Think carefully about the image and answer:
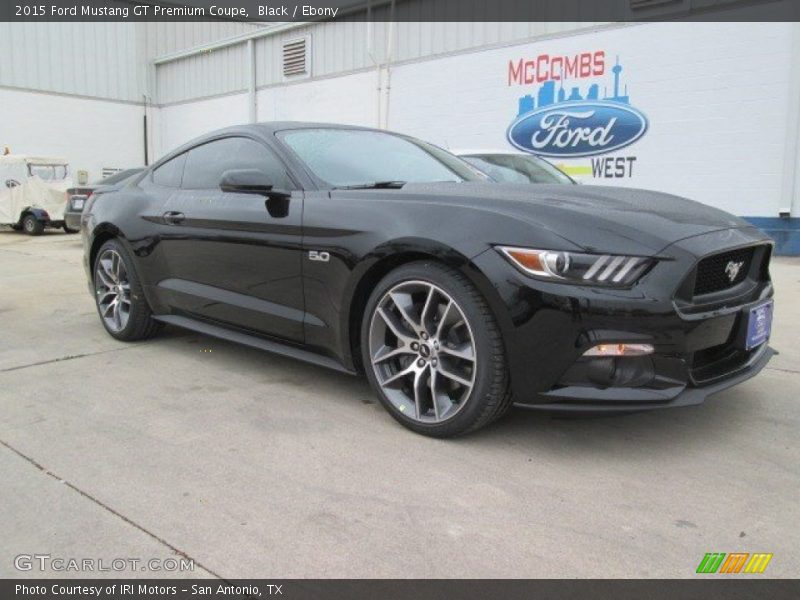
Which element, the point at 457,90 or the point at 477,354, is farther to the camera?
the point at 457,90

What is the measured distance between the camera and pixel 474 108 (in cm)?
1333

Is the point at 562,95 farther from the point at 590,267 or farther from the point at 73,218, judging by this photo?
the point at 590,267

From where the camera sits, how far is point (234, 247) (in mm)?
3814

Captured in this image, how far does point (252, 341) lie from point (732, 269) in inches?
96.4

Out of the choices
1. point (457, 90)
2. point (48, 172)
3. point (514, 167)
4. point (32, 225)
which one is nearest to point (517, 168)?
point (514, 167)

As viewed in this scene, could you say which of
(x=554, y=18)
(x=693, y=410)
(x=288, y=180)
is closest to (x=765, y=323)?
(x=693, y=410)

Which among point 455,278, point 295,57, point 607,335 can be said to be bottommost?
point 607,335

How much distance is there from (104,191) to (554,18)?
29.8 feet

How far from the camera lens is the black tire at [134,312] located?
461 centimetres

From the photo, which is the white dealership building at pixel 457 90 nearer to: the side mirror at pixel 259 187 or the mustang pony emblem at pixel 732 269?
the mustang pony emblem at pixel 732 269

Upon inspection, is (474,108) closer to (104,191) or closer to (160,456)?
(104,191)

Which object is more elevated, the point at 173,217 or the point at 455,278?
the point at 173,217

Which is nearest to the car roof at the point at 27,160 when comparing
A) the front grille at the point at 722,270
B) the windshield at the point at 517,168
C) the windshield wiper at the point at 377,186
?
the windshield at the point at 517,168
